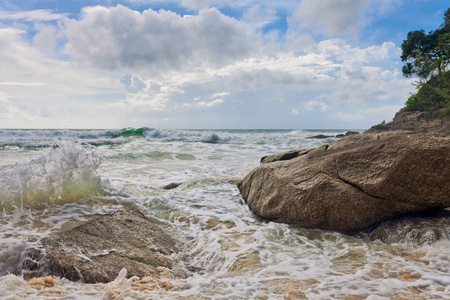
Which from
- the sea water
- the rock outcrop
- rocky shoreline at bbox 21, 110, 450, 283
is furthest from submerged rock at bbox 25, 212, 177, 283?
the rock outcrop

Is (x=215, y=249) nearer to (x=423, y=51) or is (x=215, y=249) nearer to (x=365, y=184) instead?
(x=365, y=184)

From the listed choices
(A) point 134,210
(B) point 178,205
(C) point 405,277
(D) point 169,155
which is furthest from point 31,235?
(D) point 169,155

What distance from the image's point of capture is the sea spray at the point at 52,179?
3842mm

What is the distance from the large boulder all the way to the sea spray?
2861 mm

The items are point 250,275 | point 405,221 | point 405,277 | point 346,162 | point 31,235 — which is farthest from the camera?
point 346,162

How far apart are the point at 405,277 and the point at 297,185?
1.92 metres

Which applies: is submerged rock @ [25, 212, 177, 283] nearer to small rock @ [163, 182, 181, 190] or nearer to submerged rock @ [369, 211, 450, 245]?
submerged rock @ [369, 211, 450, 245]

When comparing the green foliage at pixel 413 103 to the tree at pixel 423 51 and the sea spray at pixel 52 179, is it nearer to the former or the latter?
the tree at pixel 423 51

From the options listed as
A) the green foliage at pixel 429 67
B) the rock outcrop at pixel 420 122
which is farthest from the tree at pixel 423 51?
the rock outcrop at pixel 420 122

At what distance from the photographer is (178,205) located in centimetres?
524

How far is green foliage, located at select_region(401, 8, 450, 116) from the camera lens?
71.9 ft

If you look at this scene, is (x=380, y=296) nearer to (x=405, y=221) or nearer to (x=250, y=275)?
(x=250, y=275)

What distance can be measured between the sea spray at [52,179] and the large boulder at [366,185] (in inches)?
113

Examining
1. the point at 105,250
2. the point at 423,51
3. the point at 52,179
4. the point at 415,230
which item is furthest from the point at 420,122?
the point at 105,250
